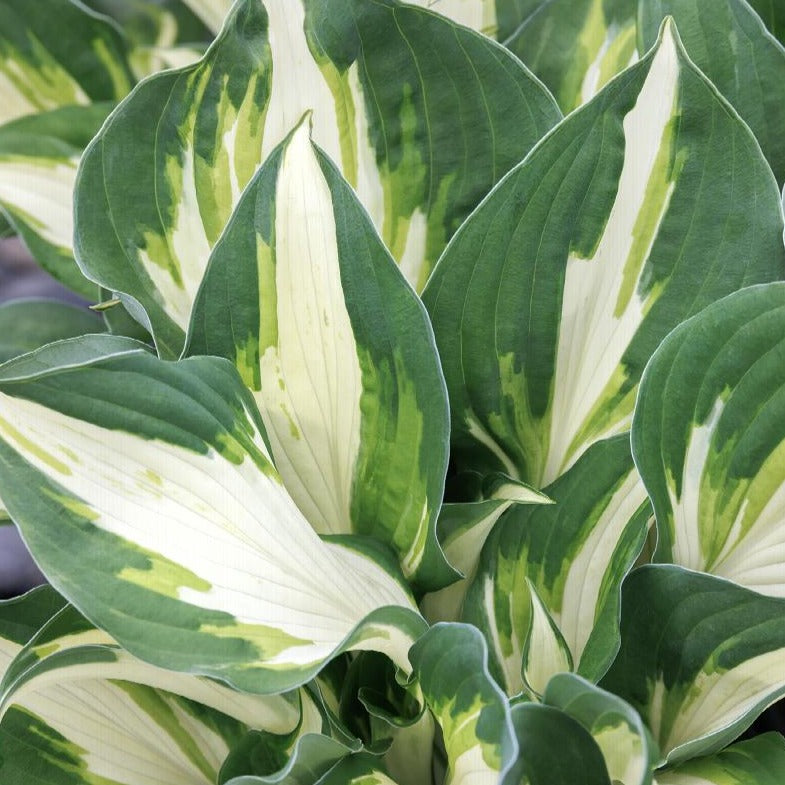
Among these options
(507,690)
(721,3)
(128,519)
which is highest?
(721,3)

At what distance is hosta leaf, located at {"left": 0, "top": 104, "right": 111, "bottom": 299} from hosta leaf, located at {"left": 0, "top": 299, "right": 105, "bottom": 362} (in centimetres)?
7

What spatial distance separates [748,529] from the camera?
40cm

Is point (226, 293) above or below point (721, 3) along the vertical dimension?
below

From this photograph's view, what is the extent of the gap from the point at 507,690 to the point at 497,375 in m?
0.13

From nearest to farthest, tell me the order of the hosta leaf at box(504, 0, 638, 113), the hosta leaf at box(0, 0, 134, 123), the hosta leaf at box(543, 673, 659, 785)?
1. the hosta leaf at box(543, 673, 659, 785)
2. the hosta leaf at box(504, 0, 638, 113)
3. the hosta leaf at box(0, 0, 134, 123)

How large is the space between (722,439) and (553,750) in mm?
135

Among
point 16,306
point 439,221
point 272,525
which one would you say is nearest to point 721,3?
point 439,221

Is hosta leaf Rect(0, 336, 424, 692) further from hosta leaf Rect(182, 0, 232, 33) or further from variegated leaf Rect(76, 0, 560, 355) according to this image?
hosta leaf Rect(182, 0, 232, 33)

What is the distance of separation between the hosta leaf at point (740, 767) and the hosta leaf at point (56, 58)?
0.50 metres

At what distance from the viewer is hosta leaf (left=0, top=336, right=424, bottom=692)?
0.33 m

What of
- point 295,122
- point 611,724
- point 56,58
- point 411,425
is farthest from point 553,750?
point 56,58

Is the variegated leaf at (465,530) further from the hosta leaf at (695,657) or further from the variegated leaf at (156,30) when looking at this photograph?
the variegated leaf at (156,30)

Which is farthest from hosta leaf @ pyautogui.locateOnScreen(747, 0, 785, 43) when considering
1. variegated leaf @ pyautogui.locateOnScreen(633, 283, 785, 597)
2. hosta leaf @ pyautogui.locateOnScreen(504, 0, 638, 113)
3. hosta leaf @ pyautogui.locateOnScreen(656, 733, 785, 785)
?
hosta leaf @ pyautogui.locateOnScreen(656, 733, 785, 785)

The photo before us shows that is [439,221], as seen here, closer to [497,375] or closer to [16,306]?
[497,375]
